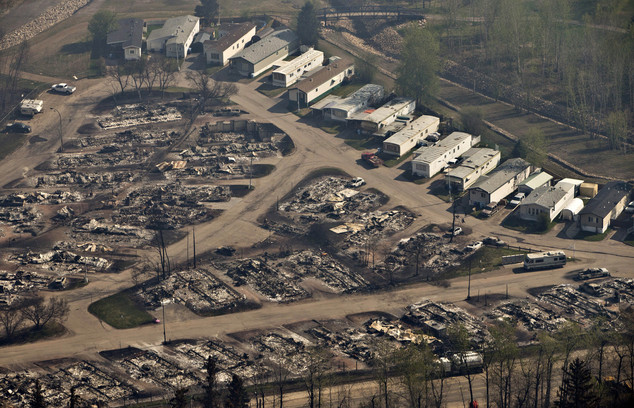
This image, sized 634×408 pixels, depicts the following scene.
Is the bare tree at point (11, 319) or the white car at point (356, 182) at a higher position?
the white car at point (356, 182)

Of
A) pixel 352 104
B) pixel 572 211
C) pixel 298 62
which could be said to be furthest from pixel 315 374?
pixel 298 62

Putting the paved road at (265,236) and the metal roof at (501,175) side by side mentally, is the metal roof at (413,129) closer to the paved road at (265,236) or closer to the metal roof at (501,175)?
the paved road at (265,236)

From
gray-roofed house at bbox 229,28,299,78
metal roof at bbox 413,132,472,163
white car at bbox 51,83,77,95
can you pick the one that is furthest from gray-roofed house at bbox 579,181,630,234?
white car at bbox 51,83,77,95

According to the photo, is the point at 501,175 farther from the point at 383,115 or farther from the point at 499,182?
the point at 383,115

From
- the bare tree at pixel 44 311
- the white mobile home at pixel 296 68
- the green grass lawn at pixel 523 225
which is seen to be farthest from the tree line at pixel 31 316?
the white mobile home at pixel 296 68

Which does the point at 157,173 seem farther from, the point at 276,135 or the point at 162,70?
the point at 162,70

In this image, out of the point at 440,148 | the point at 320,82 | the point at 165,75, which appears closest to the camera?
the point at 440,148

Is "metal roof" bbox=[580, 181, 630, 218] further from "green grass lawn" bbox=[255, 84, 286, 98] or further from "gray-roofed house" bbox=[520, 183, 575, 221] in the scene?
"green grass lawn" bbox=[255, 84, 286, 98]

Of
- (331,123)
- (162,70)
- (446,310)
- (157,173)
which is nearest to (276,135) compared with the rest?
(331,123)
